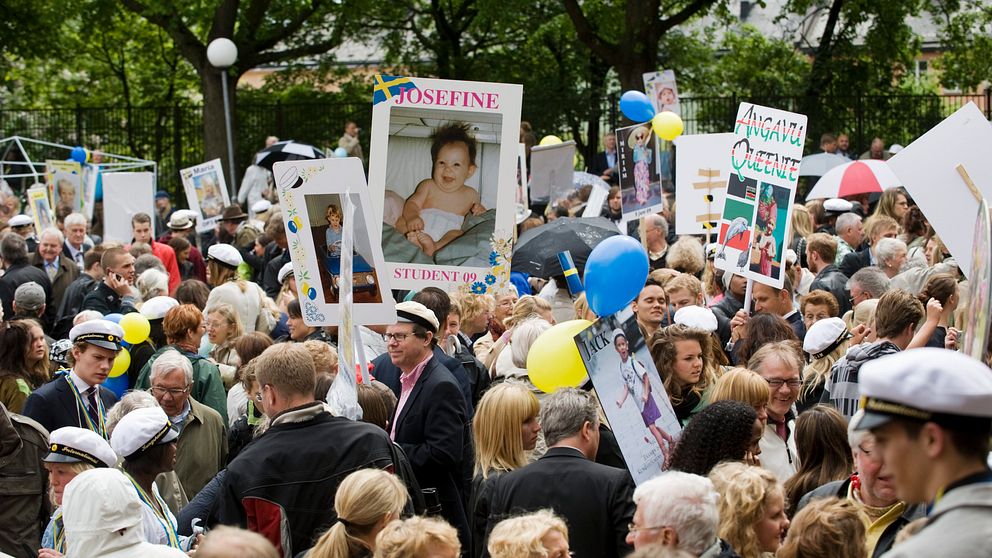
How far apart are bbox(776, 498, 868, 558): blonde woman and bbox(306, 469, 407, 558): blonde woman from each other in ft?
4.51

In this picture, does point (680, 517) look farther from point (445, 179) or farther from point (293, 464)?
point (445, 179)

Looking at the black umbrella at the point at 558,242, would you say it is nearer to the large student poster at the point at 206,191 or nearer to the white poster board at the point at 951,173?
the white poster board at the point at 951,173

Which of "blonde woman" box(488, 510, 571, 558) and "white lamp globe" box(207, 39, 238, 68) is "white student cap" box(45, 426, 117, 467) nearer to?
"blonde woman" box(488, 510, 571, 558)

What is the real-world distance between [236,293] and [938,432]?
7431 millimetres

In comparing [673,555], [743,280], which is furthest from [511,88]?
[673,555]

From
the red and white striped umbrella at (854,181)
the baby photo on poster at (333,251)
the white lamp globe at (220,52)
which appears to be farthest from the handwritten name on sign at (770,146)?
the white lamp globe at (220,52)

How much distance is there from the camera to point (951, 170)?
20.2 ft

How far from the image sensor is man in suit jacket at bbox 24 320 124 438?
6816 millimetres

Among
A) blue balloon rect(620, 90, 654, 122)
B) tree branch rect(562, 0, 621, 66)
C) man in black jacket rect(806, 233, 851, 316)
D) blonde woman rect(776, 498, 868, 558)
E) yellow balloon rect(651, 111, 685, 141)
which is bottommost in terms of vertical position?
blonde woman rect(776, 498, 868, 558)

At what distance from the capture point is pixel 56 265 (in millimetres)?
12438

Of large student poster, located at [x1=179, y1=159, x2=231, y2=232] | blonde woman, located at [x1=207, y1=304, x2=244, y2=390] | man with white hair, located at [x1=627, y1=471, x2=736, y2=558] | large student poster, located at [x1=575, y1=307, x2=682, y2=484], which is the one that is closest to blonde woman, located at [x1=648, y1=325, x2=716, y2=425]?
large student poster, located at [x1=575, y1=307, x2=682, y2=484]

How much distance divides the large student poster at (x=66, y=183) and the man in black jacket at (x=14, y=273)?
23.2ft

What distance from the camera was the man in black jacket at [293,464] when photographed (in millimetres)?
5195

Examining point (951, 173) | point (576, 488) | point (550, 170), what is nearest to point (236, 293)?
point (576, 488)
